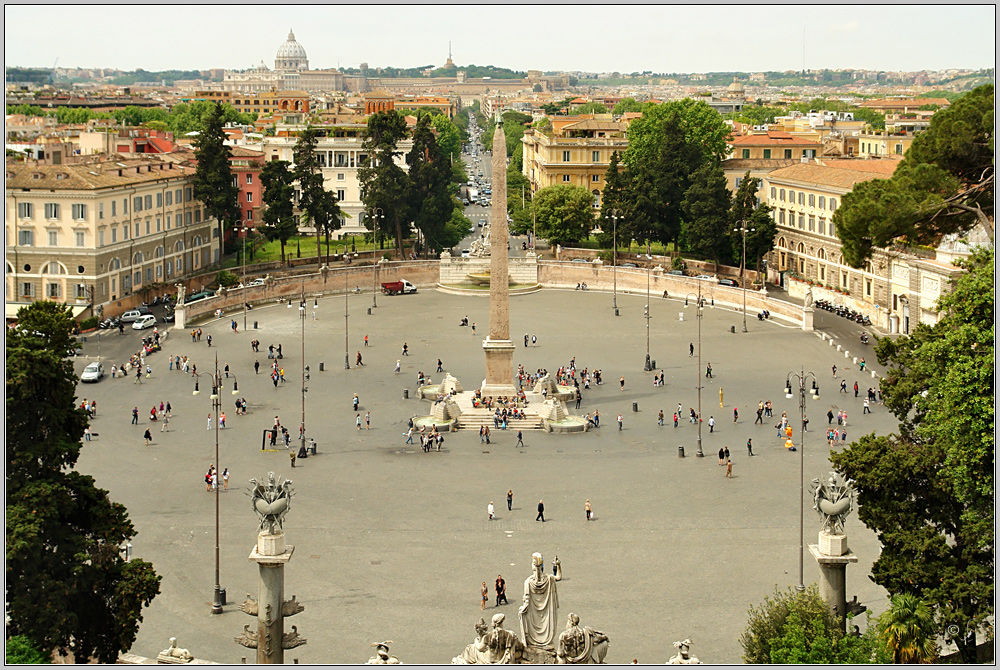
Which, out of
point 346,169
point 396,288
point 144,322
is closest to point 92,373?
point 144,322

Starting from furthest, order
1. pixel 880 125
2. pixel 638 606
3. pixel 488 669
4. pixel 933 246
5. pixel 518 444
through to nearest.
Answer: pixel 880 125 → pixel 518 444 → pixel 933 246 → pixel 638 606 → pixel 488 669

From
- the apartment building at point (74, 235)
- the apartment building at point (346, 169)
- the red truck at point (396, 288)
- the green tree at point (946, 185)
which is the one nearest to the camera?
the green tree at point (946, 185)

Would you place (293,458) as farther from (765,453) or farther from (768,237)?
(768,237)

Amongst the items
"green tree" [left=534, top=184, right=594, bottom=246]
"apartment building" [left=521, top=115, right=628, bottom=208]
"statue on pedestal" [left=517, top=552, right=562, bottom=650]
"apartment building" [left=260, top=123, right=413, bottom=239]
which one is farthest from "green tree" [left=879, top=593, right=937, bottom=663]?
"apartment building" [left=521, top=115, right=628, bottom=208]

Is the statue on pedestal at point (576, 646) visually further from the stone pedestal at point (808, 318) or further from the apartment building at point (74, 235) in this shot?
the apartment building at point (74, 235)

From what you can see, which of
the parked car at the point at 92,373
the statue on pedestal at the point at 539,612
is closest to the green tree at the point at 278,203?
the parked car at the point at 92,373

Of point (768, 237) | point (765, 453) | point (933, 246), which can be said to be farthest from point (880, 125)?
point (933, 246)
